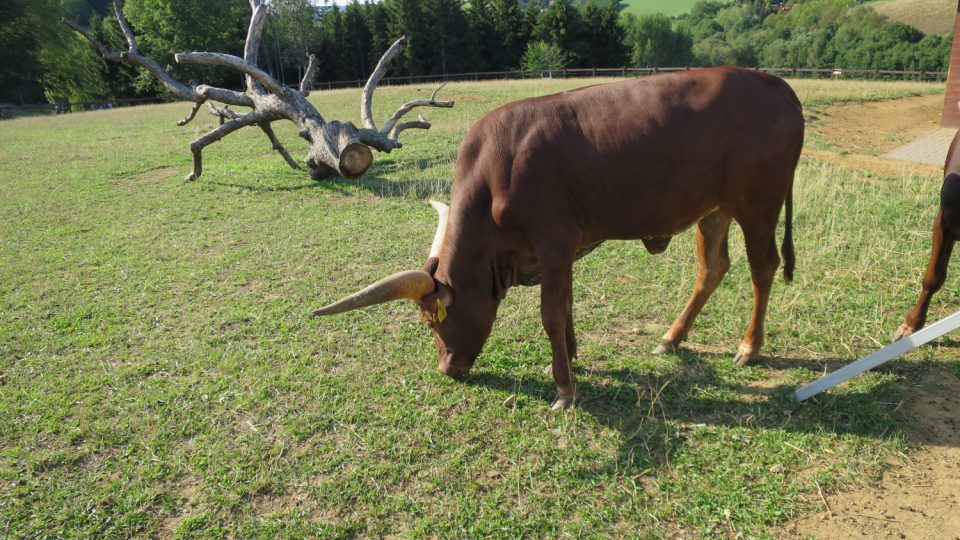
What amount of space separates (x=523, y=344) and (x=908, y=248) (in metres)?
4.63

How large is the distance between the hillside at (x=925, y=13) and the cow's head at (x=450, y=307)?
90.0 meters

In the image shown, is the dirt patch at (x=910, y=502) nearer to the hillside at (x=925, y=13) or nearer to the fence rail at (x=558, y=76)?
Answer: the fence rail at (x=558, y=76)

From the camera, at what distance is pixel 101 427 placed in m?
3.92

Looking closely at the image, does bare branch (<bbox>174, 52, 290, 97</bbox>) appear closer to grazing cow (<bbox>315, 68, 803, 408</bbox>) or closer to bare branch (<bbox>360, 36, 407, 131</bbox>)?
bare branch (<bbox>360, 36, 407, 131</bbox>)

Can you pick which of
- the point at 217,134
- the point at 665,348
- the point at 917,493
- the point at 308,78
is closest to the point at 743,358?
the point at 665,348

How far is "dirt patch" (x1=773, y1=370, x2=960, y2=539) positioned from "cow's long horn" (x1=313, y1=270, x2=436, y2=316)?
239 cm

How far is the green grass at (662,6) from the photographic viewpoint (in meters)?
133

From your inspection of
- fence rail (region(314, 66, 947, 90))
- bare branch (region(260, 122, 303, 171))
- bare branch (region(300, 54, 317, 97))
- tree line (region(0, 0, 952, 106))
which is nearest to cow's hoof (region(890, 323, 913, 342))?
bare branch (region(260, 122, 303, 171))

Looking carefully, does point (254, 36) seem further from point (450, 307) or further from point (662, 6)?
point (662, 6)

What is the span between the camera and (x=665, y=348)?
4652 millimetres

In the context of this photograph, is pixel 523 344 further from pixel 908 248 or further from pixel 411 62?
pixel 411 62

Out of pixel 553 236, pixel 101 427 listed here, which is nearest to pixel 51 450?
pixel 101 427

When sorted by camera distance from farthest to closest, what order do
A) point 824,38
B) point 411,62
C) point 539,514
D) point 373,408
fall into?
point 824,38, point 411,62, point 373,408, point 539,514

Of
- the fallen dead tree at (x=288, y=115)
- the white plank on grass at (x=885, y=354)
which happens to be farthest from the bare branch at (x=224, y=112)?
the white plank on grass at (x=885, y=354)
